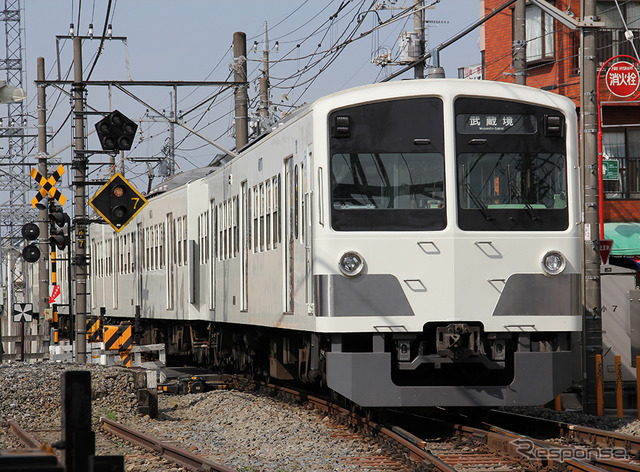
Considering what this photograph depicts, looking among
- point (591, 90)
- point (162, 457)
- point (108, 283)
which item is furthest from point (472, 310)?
point (108, 283)

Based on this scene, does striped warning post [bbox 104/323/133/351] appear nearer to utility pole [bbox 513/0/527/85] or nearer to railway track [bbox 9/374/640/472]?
railway track [bbox 9/374/640/472]

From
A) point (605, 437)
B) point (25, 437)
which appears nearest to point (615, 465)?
point (605, 437)

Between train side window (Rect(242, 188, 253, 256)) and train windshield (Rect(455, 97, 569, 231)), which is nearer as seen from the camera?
train windshield (Rect(455, 97, 569, 231))

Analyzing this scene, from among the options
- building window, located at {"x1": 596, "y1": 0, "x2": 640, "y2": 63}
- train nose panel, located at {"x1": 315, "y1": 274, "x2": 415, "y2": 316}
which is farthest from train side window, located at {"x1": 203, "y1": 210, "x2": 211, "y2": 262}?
building window, located at {"x1": 596, "y1": 0, "x2": 640, "y2": 63}

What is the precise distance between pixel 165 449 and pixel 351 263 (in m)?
2.30

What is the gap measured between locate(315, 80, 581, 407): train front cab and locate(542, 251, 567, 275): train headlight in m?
0.01

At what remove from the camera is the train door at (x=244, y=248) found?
13.7 meters

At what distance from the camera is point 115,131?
52.1 feet

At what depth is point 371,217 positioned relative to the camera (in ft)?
31.0

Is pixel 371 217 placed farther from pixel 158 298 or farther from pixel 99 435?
pixel 158 298

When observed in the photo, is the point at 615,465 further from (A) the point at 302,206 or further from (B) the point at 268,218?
(B) the point at 268,218

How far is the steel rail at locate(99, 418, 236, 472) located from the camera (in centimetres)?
796

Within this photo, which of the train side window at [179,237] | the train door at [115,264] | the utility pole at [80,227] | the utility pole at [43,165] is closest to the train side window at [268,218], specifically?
the utility pole at [80,227]

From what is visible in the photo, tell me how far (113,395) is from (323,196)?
5.25 m
